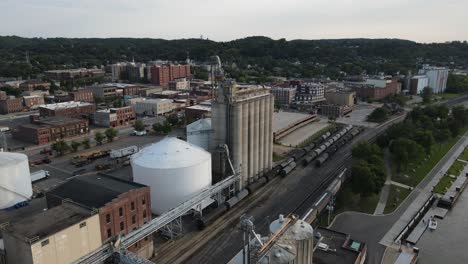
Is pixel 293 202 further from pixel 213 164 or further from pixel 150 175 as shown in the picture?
Result: pixel 150 175

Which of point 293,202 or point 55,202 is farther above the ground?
point 55,202

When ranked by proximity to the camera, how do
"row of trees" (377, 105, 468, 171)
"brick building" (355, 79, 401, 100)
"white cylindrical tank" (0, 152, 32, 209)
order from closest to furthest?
"white cylindrical tank" (0, 152, 32, 209) < "row of trees" (377, 105, 468, 171) < "brick building" (355, 79, 401, 100)

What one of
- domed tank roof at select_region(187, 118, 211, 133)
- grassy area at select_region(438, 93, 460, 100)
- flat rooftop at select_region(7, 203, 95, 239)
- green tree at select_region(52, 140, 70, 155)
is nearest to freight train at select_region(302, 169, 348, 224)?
domed tank roof at select_region(187, 118, 211, 133)

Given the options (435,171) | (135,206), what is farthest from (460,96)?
(135,206)

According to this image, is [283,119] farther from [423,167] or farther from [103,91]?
[103,91]

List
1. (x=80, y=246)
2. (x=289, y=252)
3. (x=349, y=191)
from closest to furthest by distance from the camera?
(x=289, y=252) < (x=80, y=246) < (x=349, y=191)

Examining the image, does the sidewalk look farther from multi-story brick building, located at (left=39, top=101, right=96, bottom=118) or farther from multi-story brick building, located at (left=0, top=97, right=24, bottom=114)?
multi-story brick building, located at (left=0, top=97, right=24, bottom=114)

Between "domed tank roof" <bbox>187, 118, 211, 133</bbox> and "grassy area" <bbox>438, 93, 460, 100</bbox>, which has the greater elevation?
"domed tank roof" <bbox>187, 118, 211, 133</bbox>

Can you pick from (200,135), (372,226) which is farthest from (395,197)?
(200,135)
